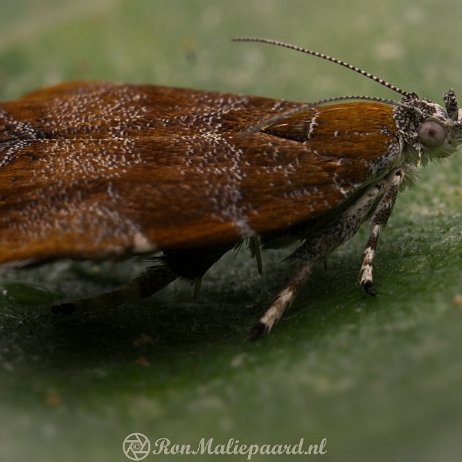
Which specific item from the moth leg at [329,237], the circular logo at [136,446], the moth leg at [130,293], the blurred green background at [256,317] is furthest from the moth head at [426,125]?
the circular logo at [136,446]

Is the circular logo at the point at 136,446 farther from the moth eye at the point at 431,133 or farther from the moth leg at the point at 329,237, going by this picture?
the moth eye at the point at 431,133

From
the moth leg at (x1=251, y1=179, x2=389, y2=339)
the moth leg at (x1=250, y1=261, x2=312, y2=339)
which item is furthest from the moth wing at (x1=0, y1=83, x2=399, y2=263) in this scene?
the moth leg at (x1=250, y1=261, x2=312, y2=339)

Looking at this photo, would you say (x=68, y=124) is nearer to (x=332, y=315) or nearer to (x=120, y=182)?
(x=120, y=182)

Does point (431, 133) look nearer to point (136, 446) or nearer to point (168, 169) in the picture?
point (168, 169)

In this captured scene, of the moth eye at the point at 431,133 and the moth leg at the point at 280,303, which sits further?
the moth eye at the point at 431,133

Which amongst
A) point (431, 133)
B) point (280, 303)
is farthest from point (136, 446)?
point (431, 133)

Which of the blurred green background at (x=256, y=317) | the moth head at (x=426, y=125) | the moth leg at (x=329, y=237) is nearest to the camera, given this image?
the blurred green background at (x=256, y=317)
